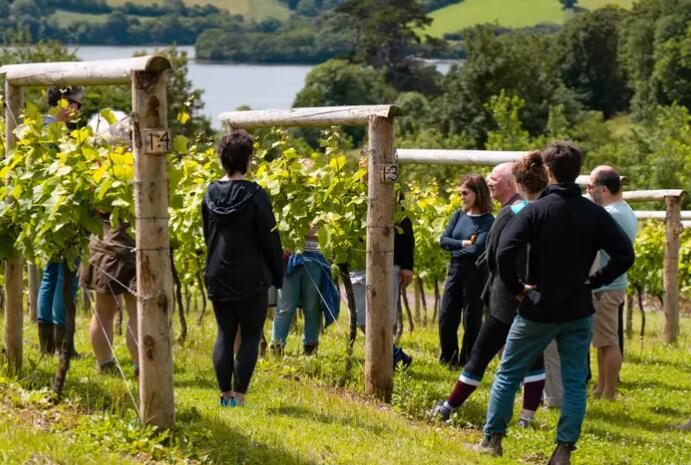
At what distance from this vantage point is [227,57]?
140 metres

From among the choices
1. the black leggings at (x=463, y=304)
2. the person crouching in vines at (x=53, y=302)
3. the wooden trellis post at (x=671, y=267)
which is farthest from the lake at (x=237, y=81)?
the person crouching in vines at (x=53, y=302)

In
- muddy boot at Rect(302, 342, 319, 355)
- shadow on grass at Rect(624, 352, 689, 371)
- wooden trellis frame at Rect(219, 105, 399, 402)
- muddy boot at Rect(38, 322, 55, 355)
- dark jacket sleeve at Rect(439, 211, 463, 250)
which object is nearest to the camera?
wooden trellis frame at Rect(219, 105, 399, 402)

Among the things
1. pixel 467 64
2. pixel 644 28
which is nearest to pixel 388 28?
pixel 644 28

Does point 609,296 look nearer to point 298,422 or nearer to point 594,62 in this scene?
point 298,422

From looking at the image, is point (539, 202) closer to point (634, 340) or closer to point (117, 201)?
point (117, 201)

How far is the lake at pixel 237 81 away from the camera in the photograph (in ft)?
334

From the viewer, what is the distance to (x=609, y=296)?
360 inches

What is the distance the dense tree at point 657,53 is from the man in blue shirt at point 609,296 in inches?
2581

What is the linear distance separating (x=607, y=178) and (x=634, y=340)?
677cm

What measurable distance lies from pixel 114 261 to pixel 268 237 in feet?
4.25

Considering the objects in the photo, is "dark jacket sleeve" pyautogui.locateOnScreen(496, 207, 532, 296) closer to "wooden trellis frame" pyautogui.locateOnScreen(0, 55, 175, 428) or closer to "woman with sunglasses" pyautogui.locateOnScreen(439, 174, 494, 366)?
"wooden trellis frame" pyautogui.locateOnScreen(0, 55, 175, 428)

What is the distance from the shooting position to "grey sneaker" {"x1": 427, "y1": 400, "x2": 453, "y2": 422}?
800 centimetres

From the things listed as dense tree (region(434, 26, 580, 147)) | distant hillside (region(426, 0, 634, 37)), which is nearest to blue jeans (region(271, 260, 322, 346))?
dense tree (region(434, 26, 580, 147))

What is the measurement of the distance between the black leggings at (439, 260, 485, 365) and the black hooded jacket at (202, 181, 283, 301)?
281 centimetres
